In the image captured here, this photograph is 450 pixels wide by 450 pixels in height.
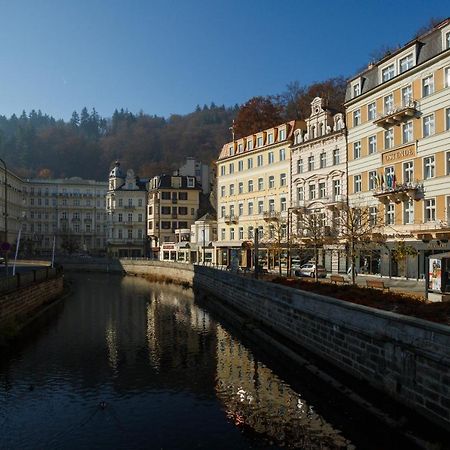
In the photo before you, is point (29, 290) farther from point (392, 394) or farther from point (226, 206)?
point (226, 206)

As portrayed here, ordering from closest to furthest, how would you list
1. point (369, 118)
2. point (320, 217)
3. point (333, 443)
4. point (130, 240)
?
point (333, 443) < point (369, 118) < point (320, 217) < point (130, 240)

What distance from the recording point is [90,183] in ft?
417

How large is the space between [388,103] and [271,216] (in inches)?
844

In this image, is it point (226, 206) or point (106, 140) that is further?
point (106, 140)

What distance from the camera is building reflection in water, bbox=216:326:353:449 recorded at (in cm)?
1500

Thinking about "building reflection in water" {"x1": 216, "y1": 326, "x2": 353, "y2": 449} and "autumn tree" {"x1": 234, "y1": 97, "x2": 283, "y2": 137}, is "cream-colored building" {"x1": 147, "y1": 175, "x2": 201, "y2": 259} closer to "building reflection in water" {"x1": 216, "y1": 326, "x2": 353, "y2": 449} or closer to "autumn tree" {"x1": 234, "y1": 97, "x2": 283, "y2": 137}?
"autumn tree" {"x1": 234, "y1": 97, "x2": 283, "y2": 137}

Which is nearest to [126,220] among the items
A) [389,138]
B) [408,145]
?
[389,138]

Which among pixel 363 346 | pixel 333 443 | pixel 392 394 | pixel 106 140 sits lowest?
pixel 333 443

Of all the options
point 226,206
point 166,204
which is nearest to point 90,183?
point 166,204

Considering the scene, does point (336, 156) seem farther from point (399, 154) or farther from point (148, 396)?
point (148, 396)

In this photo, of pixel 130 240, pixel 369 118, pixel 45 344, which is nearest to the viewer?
pixel 45 344

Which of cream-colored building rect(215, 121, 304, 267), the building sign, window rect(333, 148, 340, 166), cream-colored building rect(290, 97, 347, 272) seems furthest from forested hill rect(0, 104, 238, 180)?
the building sign

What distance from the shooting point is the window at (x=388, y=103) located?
4314 cm

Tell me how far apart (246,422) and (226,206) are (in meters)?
55.9
